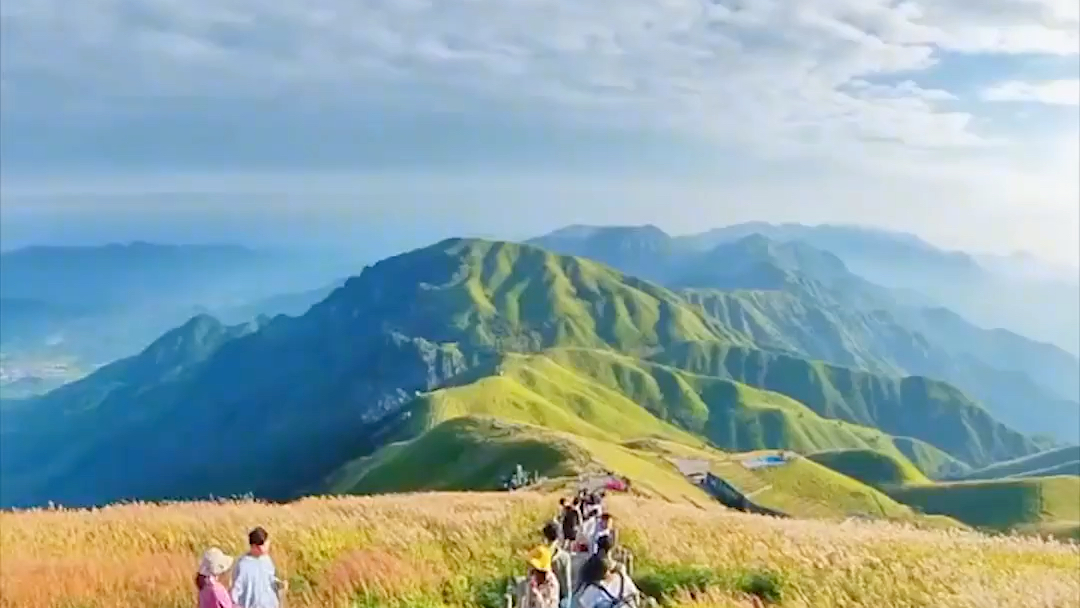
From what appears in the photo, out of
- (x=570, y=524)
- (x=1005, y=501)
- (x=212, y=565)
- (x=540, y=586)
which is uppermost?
(x=212, y=565)

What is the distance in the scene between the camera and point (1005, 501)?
18275cm

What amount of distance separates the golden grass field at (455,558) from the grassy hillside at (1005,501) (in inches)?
6592

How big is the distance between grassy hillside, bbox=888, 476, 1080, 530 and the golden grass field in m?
167

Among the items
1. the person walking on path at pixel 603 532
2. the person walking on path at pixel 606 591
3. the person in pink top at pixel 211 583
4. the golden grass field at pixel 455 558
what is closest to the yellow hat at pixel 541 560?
the person walking on path at pixel 606 591

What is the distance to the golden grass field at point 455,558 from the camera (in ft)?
40.0

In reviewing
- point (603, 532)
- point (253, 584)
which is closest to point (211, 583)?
point (253, 584)

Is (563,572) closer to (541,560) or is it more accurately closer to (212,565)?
(541,560)

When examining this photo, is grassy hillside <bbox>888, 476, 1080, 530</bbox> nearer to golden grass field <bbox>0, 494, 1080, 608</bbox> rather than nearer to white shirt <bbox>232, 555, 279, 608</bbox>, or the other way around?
golden grass field <bbox>0, 494, 1080, 608</bbox>

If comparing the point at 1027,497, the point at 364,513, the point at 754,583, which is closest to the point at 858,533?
the point at 754,583

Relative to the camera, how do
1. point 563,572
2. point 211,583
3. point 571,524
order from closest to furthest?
point 211,583 → point 563,572 → point 571,524

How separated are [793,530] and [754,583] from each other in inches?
209

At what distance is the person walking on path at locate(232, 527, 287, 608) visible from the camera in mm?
10336

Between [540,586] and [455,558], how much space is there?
483 centimetres

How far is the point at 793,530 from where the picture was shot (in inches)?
734
